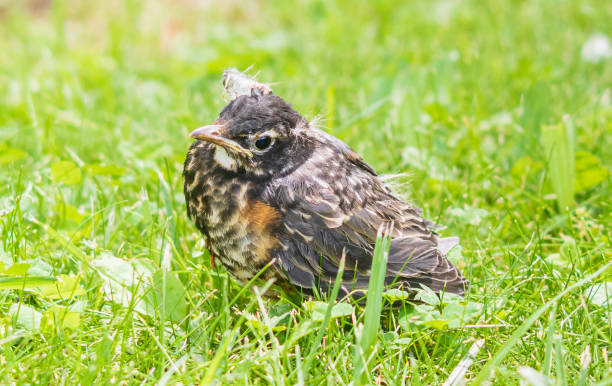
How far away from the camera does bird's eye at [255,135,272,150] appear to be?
8.26 ft

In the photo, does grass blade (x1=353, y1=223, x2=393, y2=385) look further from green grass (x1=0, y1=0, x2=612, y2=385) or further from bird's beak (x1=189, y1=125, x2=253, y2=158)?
bird's beak (x1=189, y1=125, x2=253, y2=158)

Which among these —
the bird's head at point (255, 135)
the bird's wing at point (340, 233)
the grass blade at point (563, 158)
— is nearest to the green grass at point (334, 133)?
the grass blade at point (563, 158)

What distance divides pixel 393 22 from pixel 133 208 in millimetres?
3513

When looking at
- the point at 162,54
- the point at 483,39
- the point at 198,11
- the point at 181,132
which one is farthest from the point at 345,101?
the point at 198,11

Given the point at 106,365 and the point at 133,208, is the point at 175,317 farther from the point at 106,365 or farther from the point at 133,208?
the point at 133,208

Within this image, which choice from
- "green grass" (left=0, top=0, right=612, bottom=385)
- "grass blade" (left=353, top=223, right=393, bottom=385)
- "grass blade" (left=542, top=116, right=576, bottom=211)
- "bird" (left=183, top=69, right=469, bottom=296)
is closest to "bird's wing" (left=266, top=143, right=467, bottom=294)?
"bird" (left=183, top=69, right=469, bottom=296)

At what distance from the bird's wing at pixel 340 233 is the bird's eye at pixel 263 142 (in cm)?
14

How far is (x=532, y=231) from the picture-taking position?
129 inches

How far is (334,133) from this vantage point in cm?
404

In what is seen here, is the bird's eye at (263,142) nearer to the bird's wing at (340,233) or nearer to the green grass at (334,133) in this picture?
the bird's wing at (340,233)

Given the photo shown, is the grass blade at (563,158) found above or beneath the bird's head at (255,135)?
beneath

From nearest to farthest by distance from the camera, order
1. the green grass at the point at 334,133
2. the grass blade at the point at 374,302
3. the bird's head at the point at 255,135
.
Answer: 1. the grass blade at the point at 374,302
2. the green grass at the point at 334,133
3. the bird's head at the point at 255,135

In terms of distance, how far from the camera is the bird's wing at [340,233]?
2541 mm

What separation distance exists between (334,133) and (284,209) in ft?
5.12
